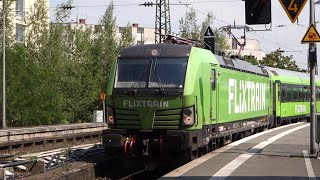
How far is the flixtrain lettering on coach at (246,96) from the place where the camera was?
1784 centimetres

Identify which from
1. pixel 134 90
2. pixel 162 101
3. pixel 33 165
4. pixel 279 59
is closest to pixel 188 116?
pixel 162 101

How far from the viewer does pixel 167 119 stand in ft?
44.3

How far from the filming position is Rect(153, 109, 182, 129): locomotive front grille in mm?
13414

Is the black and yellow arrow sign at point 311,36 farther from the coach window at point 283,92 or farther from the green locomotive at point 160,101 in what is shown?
the coach window at point 283,92

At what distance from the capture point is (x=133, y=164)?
14.2 m

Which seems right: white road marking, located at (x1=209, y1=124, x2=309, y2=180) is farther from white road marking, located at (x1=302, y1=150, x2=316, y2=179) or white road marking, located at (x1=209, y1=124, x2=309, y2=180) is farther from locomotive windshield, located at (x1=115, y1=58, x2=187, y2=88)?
locomotive windshield, located at (x1=115, y1=58, x2=187, y2=88)

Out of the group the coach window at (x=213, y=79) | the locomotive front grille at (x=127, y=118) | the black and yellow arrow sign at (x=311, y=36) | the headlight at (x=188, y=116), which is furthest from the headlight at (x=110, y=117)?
the black and yellow arrow sign at (x=311, y=36)

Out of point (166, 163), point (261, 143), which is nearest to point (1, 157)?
point (166, 163)

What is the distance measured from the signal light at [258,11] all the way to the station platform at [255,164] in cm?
344

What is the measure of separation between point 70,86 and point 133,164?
33.5 m

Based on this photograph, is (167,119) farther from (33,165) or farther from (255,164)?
(33,165)

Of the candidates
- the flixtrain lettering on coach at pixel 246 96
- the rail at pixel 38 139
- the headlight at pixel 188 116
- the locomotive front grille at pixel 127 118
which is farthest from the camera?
the rail at pixel 38 139

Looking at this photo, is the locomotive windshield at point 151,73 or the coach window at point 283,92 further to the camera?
the coach window at point 283,92

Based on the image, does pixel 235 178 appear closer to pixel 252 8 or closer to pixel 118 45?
pixel 252 8
